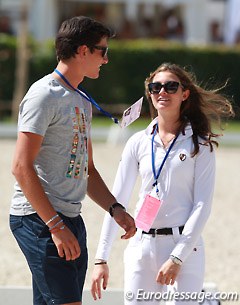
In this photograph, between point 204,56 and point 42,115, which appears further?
point 204,56

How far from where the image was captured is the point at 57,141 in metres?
3.82

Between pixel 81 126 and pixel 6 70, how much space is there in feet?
78.5

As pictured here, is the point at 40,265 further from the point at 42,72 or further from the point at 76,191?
the point at 42,72

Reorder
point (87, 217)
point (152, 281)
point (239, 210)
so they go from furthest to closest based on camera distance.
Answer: point (239, 210) → point (87, 217) → point (152, 281)

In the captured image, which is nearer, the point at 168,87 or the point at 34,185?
the point at 34,185

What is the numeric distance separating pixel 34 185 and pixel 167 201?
88 cm

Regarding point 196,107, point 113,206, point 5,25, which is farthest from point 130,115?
point 5,25

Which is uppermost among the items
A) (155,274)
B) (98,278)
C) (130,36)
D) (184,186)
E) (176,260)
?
(184,186)

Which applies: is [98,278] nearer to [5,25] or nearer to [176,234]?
[176,234]

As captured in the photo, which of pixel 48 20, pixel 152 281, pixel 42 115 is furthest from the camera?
pixel 48 20

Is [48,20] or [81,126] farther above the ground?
[81,126]

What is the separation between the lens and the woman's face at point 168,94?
14.7ft

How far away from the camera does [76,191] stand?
3900 millimetres

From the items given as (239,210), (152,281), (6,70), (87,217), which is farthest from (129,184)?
(6,70)
